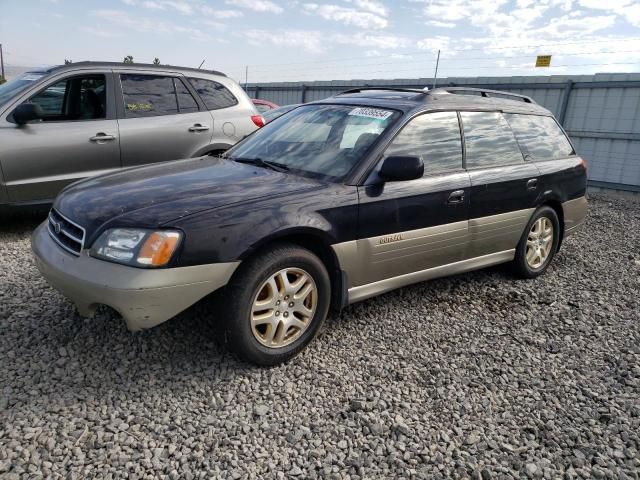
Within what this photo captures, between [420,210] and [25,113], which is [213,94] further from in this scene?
[420,210]

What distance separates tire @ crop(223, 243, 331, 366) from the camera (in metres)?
2.71

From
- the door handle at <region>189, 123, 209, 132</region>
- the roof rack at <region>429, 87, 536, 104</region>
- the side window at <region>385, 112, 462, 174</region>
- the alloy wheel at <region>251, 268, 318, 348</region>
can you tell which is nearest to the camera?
the alloy wheel at <region>251, 268, 318, 348</region>

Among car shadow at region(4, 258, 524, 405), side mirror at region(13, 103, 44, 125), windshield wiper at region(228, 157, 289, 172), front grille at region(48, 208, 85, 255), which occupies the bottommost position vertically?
car shadow at region(4, 258, 524, 405)

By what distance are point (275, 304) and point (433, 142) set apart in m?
1.78

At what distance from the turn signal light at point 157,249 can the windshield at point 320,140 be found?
3.71ft

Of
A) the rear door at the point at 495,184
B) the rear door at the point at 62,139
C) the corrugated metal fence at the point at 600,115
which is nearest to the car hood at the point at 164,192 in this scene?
the rear door at the point at 495,184

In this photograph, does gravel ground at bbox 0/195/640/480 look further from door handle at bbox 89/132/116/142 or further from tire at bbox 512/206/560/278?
door handle at bbox 89/132/116/142

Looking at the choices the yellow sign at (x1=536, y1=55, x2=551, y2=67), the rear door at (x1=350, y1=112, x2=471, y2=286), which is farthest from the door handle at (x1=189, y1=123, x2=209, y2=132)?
the yellow sign at (x1=536, y1=55, x2=551, y2=67)

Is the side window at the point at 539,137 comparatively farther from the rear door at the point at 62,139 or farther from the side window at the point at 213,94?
the rear door at the point at 62,139

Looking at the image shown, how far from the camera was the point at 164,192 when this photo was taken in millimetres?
2867

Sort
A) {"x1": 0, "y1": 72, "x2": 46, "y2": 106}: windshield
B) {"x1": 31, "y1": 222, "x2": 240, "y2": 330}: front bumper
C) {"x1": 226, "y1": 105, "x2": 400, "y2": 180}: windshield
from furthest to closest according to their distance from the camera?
1. {"x1": 0, "y1": 72, "x2": 46, "y2": 106}: windshield
2. {"x1": 226, "y1": 105, "x2": 400, "y2": 180}: windshield
3. {"x1": 31, "y1": 222, "x2": 240, "y2": 330}: front bumper

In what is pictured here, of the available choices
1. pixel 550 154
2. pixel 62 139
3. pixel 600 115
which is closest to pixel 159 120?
pixel 62 139

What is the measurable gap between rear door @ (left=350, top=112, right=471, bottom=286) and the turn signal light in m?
1.22

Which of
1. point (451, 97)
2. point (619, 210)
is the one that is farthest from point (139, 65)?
point (619, 210)
